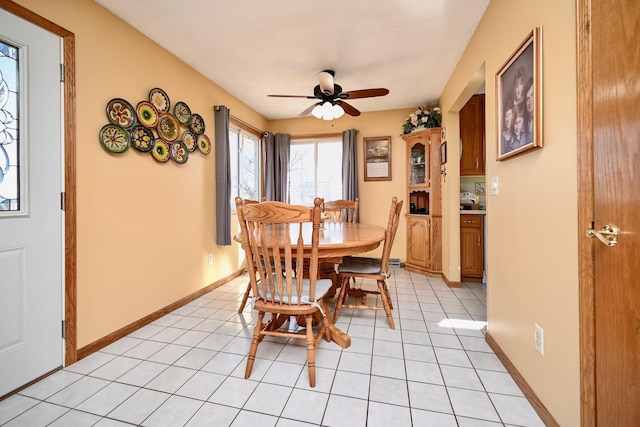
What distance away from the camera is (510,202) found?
160cm

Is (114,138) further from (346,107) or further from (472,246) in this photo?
(472,246)

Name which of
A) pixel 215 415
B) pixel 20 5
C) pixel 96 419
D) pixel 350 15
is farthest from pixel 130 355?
pixel 350 15

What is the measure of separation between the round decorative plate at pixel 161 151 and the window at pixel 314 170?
227 cm

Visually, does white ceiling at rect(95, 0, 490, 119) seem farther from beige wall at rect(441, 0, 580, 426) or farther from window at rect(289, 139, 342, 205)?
window at rect(289, 139, 342, 205)

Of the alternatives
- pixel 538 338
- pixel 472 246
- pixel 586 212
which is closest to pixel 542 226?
pixel 586 212

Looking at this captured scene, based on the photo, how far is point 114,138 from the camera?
1973 mm

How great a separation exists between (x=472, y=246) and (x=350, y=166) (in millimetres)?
2001

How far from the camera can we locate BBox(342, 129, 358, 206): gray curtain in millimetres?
4117

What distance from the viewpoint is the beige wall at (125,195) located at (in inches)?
70.1

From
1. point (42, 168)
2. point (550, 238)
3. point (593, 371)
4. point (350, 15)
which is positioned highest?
point (350, 15)

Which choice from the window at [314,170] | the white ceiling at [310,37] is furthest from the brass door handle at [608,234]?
the window at [314,170]

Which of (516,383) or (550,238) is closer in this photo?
(550,238)

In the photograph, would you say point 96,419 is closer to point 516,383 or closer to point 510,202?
point 516,383

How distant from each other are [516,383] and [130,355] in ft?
7.82
